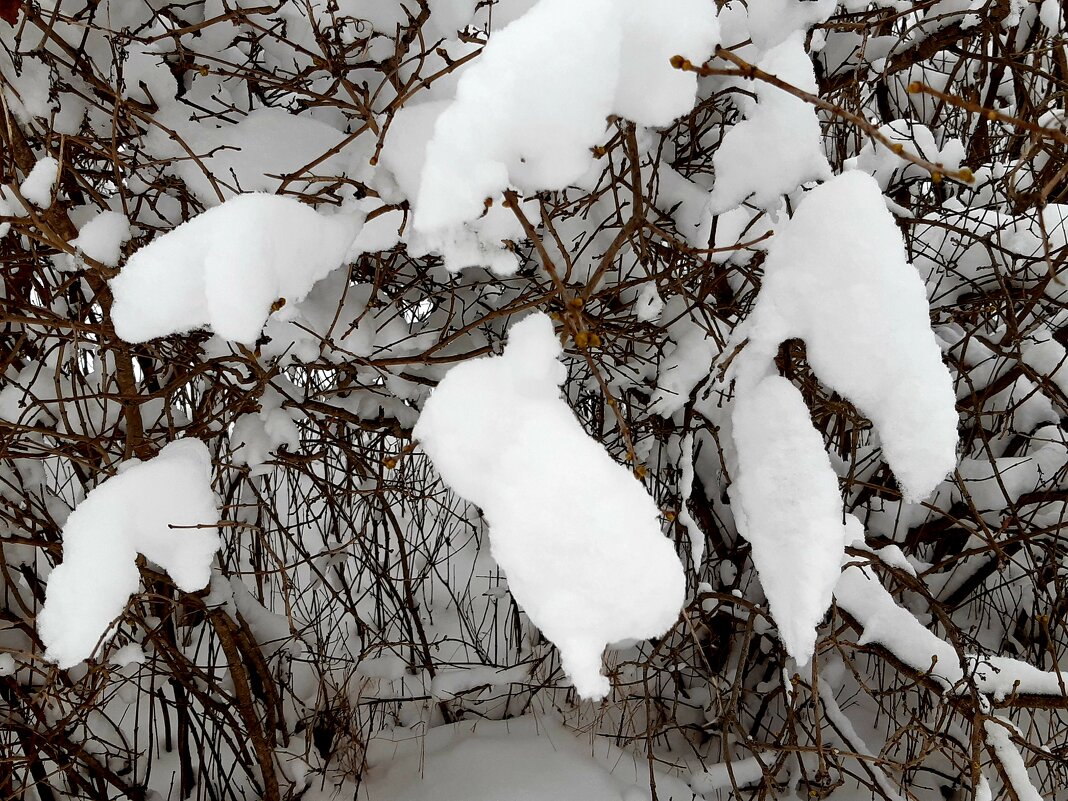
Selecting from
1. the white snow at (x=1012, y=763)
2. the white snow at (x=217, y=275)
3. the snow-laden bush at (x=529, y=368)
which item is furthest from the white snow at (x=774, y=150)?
the white snow at (x=1012, y=763)

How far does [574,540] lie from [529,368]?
7.6 inches

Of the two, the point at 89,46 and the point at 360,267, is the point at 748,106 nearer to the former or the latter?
the point at 360,267

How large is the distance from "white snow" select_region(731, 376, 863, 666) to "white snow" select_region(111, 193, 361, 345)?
599 mm

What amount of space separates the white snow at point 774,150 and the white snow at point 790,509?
26cm

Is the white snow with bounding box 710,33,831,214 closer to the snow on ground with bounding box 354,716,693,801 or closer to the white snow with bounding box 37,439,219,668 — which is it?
the white snow with bounding box 37,439,219,668

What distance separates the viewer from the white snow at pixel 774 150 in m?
1.01

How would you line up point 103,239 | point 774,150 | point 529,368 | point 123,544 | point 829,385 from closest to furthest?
point 529,368 → point 829,385 → point 774,150 → point 123,544 → point 103,239

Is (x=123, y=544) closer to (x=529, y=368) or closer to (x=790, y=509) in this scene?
(x=529, y=368)

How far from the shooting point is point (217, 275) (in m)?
0.86

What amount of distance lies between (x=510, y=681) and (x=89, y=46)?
192cm

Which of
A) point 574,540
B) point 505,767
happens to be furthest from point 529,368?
point 505,767

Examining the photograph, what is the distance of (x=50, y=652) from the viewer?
3.50ft

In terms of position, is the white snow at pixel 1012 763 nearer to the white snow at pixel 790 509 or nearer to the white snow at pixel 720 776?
the white snow at pixel 790 509

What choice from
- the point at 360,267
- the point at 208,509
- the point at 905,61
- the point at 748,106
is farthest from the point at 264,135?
the point at 905,61
